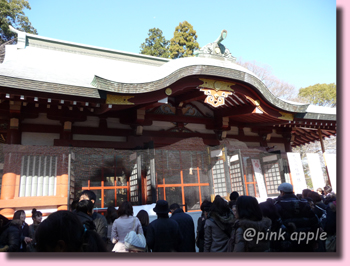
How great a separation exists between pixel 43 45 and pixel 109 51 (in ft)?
7.93

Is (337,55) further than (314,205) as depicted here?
No

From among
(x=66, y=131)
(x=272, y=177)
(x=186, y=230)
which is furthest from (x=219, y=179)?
(x=66, y=131)

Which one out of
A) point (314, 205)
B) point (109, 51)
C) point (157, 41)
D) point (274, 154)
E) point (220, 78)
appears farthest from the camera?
point (157, 41)

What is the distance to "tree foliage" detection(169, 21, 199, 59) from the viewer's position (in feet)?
80.5

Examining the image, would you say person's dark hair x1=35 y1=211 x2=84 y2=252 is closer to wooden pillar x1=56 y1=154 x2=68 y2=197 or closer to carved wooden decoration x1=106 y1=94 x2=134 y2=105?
carved wooden decoration x1=106 y1=94 x2=134 y2=105

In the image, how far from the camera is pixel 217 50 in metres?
7.41

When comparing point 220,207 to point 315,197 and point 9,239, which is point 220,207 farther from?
point 9,239

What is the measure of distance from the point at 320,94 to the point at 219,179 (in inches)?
837

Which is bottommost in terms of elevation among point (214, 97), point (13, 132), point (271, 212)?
point (271, 212)

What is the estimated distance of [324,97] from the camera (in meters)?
23.9

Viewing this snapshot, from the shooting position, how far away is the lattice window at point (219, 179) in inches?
290

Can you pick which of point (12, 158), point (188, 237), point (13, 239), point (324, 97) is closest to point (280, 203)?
point (188, 237)

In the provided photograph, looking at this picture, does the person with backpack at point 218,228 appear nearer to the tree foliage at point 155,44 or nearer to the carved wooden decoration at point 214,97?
the carved wooden decoration at point 214,97

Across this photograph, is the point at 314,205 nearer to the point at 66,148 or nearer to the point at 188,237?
the point at 188,237
